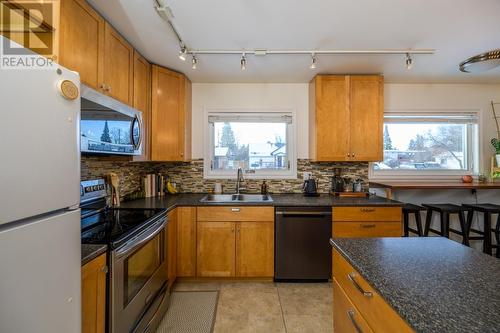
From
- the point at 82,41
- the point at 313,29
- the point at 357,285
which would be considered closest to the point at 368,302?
the point at 357,285

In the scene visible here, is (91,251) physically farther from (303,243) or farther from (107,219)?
(303,243)

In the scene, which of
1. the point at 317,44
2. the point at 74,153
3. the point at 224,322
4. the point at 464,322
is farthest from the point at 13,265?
the point at 317,44

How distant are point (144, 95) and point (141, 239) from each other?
4.92 feet

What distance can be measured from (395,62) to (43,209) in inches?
118

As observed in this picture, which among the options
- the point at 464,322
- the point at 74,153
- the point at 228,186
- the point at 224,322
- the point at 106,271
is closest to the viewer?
the point at 464,322

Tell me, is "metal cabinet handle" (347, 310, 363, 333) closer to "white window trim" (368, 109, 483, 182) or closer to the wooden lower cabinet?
the wooden lower cabinet

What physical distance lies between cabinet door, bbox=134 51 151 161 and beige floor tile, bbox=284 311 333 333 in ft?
6.43

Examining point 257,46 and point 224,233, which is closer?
point 257,46

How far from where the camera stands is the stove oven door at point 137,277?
1.23 metres

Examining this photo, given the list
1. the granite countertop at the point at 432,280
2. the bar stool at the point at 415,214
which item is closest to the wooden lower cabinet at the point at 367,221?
the bar stool at the point at 415,214

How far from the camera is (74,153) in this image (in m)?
0.85

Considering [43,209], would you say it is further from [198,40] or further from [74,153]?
[198,40]

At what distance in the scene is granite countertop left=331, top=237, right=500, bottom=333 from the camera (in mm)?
636

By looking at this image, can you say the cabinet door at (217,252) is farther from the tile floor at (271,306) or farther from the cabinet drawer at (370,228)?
the cabinet drawer at (370,228)
